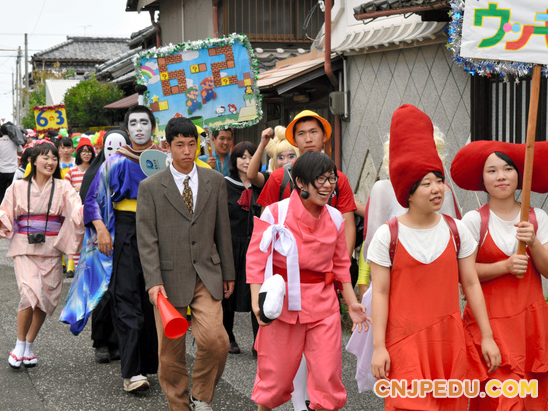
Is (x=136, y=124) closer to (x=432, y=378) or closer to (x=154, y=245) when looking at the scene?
(x=154, y=245)

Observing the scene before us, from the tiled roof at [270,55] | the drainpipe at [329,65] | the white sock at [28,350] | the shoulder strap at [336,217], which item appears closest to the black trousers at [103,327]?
the white sock at [28,350]

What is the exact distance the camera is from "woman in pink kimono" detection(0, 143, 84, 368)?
23.9 feet

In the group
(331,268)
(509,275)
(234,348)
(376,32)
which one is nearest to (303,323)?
(331,268)

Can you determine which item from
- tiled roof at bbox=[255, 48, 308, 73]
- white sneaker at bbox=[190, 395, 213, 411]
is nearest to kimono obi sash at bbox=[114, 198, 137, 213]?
white sneaker at bbox=[190, 395, 213, 411]

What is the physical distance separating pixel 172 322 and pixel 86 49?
2398 inches

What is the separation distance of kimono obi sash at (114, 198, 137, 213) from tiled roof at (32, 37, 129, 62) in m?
55.9

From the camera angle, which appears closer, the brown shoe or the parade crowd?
the parade crowd

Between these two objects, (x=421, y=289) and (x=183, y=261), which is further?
(x=183, y=261)

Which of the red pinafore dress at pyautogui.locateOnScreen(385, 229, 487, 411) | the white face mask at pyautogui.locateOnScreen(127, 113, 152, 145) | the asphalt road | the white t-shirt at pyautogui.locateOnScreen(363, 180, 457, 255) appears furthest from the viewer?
the white face mask at pyautogui.locateOnScreen(127, 113, 152, 145)

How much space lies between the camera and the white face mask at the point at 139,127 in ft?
21.5

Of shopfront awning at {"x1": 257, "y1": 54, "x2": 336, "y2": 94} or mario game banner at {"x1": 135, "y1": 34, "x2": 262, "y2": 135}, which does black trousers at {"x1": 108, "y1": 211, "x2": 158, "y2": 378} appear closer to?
mario game banner at {"x1": 135, "y1": 34, "x2": 262, "y2": 135}

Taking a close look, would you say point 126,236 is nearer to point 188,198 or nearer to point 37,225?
point 188,198

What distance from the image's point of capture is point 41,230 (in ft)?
24.3

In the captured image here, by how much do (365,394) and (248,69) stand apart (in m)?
4.01
